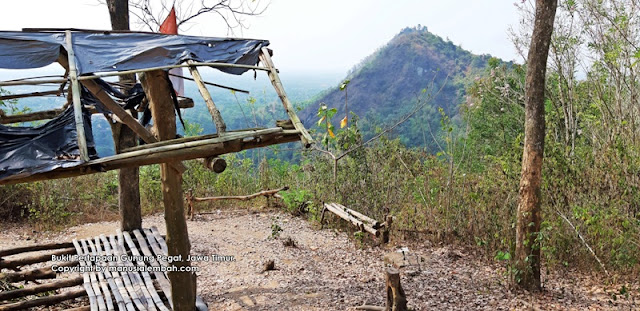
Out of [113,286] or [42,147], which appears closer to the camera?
[42,147]

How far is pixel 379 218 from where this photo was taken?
321 inches

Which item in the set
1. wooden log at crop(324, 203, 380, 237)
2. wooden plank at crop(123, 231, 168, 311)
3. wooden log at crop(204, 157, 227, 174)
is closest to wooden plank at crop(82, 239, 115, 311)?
wooden plank at crop(123, 231, 168, 311)

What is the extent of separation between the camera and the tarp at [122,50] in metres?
4.20

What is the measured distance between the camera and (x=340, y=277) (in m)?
6.21

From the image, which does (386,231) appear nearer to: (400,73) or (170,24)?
(170,24)

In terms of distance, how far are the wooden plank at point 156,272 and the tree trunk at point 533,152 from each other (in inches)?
148

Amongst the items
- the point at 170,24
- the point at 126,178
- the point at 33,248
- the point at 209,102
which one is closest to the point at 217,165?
the point at 209,102

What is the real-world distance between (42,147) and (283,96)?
6.95ft

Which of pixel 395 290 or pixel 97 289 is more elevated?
pixel 395 290

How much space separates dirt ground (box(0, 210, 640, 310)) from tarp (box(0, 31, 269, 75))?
2.73 metres

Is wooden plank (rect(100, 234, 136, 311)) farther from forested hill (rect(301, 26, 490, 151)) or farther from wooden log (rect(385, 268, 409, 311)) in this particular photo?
forested hill (rect(301, 26, 490, 151))

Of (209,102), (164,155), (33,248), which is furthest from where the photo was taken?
(33,248)

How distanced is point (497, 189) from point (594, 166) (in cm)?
125

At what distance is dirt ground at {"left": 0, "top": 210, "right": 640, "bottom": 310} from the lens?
16.5 ft
